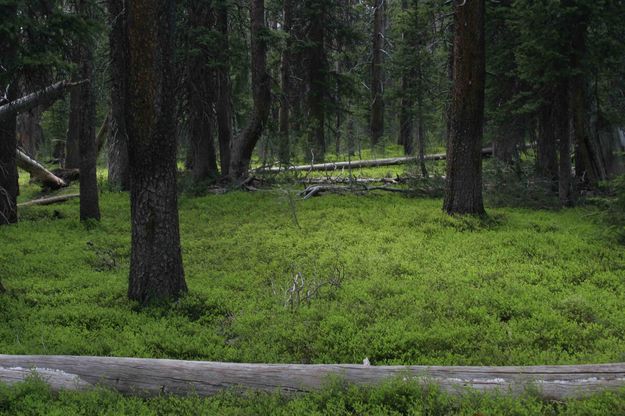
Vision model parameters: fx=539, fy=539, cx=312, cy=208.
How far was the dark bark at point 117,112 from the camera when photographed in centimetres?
1212

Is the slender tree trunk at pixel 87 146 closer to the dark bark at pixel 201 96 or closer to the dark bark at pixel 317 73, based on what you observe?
the dark bark at pixel 201 96

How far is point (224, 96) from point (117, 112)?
12.6 ft

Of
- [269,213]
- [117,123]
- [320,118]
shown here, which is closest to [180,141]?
[117,123]

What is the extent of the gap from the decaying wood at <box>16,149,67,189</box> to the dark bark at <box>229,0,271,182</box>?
6.02m

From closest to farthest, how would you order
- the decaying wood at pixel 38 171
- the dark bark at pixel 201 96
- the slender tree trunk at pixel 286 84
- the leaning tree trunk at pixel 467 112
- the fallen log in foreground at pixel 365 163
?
the leaning tree trunk at pixel 467 112 < the dark bark at pixel 201 96 < the decaying wood at pixel 38 171 < the slender tree trunk at pixel 286 84 < the fallen log in foreground at pixel 365 163

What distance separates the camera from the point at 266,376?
4738mm

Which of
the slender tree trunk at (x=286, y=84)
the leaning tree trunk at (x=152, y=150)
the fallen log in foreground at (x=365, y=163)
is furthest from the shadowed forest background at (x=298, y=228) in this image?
the fallen log in foreground at (x=365, y=163)

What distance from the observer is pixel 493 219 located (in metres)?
11.3

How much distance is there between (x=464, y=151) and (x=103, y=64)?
9888 mm

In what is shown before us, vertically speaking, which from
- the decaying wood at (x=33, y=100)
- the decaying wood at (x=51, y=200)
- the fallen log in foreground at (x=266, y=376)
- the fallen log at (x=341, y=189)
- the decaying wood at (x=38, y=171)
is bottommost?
the fallen log in foreground at (x=266, y=376)

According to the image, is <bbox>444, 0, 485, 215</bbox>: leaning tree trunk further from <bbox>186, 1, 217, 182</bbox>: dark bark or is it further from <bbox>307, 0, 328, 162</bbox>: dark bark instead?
<bbox>307, 0, 328, 162</bbox>: dark bark

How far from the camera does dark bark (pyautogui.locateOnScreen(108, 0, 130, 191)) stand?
1212 centimetres

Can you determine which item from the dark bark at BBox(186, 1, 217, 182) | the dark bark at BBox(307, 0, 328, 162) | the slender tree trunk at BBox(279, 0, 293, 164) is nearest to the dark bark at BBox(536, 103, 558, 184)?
the slender tree trunk at BBox(279, 0, 293, 164)

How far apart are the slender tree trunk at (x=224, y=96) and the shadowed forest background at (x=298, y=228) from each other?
0.24 ft
